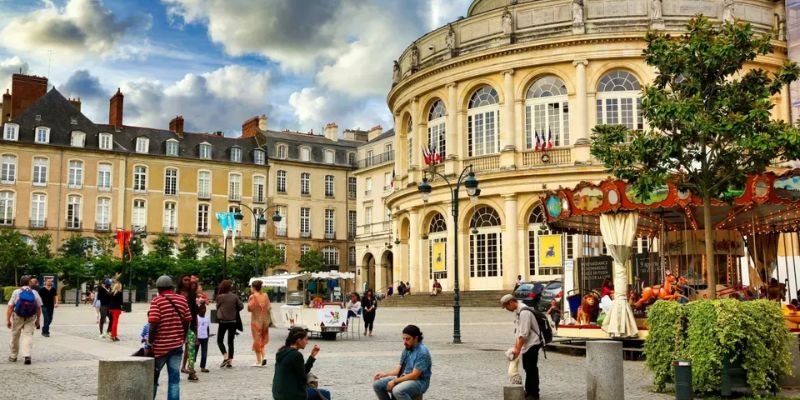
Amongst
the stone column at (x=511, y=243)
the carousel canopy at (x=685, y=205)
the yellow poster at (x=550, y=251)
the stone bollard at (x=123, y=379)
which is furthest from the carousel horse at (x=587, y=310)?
the stone column at (x=511, y=243)

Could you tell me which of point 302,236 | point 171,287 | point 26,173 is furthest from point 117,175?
point 171,287

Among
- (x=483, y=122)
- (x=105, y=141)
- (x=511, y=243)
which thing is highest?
(x=105, y=141)

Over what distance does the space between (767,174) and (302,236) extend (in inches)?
2420

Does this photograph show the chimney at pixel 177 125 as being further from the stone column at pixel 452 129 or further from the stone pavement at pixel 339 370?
the stone pavement at pixel 339 370

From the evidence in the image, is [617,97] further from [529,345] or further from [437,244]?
[529,345]

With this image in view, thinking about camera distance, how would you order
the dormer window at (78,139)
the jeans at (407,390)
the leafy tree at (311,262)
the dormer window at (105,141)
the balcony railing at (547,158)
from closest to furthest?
the jeans at (407,390) < the balcony railing at (547,158) < the dormer window at (78,139) < the dormer window at (105,141) < the leafy tree at (311,262)

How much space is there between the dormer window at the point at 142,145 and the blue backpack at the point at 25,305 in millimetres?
57786

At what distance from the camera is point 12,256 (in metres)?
58.6

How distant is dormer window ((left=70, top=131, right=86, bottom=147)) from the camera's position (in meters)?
68.9

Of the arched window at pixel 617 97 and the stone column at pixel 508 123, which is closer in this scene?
the arched window at pixel 617 97

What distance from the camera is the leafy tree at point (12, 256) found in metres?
58.4

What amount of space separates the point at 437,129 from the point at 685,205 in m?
26.4

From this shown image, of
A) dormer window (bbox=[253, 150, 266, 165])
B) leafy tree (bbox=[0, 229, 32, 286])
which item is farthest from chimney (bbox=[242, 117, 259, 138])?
leafy tree (bbox=[0, 229, 32, 286])

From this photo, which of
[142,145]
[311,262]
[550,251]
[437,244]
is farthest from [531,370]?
[142,145]
